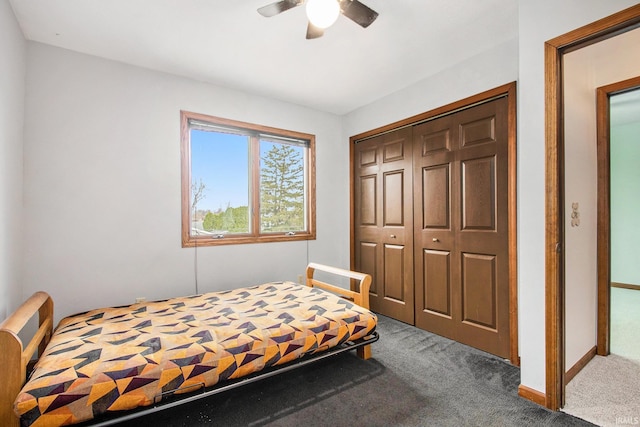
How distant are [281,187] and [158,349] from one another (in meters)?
2.25

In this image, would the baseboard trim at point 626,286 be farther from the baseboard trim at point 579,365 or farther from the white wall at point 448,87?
the white wall at point 448,87

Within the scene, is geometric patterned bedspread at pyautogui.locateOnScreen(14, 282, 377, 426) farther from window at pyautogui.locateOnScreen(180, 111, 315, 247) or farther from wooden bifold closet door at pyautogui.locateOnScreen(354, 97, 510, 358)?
wooden bifold closet door at pyautogui.locateOnScreen(354, 97, 510, 358)

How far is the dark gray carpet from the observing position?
5.57 feet

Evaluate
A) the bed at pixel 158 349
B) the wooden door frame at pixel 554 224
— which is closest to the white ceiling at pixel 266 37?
the wooden door frame at pixel 554 224

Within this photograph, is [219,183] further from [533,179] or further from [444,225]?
[533,179]

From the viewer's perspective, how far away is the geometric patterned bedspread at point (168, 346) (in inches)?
52.1

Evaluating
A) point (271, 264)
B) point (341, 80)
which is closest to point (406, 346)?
point (271, 264)

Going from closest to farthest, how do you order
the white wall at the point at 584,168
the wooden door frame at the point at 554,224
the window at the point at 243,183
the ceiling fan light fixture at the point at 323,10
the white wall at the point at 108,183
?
the ceiling fan light fixture at the point at 323,10 → the wooden door frame at the point at 554,224 → the white wall at the point at 584,168 → the white wall at the point at 108,183 → the window at the point at 243,183

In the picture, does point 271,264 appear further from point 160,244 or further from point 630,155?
point 630,155

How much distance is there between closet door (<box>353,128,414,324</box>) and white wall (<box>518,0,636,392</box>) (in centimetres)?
127

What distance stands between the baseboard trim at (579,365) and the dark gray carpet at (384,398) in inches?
11.7

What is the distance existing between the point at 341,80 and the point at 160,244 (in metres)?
2.32

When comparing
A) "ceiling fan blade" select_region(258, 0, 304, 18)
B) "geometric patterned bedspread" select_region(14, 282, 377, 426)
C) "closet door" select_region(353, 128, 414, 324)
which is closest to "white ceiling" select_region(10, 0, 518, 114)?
"ceiling fan blade" select_region(258, 0, 304, 18)

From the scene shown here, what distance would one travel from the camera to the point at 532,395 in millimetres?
1814
